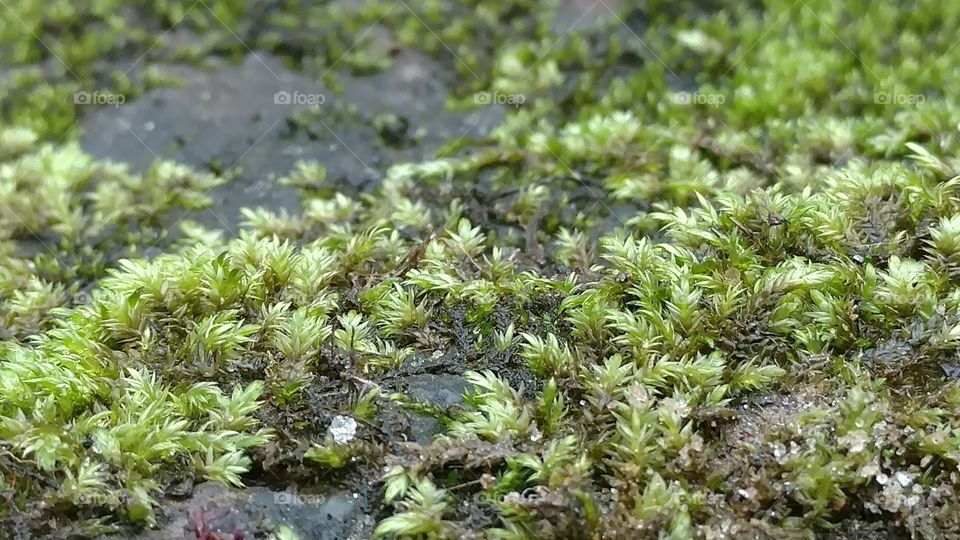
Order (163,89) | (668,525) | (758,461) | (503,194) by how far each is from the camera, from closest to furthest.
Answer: (668,525) < (758,461) < (503,194) < (163,89)

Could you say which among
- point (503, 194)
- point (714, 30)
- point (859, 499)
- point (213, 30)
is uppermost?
point (213, 30)

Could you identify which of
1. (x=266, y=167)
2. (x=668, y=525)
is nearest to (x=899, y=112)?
(x=668, y=525)

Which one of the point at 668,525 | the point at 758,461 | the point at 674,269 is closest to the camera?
the point at 668,525

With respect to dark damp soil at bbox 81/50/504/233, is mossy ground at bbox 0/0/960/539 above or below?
below

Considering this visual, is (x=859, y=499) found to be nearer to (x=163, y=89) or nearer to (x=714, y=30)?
(x=714, y=30)

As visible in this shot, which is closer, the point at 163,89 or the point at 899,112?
the point at 899,112

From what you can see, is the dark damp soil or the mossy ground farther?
the dark damp soil

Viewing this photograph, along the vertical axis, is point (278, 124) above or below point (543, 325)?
above

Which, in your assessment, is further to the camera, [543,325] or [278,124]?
[278,124]
